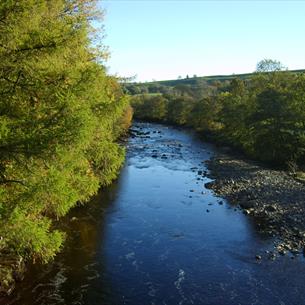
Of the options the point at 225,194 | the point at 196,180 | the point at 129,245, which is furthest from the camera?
the point at 196,180

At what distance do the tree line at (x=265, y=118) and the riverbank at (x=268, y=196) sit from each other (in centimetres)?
337

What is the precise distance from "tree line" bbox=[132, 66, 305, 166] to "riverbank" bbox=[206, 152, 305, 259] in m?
3.37

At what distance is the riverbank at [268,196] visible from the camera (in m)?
23.2

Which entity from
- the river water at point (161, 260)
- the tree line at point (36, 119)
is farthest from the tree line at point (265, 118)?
the tree line at point (36, 119)

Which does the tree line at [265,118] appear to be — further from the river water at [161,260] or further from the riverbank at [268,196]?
the river water at [161,260]

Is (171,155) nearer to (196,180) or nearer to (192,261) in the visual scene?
(196,180)

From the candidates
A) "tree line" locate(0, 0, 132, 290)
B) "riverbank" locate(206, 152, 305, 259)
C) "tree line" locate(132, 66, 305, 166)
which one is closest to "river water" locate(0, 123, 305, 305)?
"riverbank" locate(206, 152, 305, 259)

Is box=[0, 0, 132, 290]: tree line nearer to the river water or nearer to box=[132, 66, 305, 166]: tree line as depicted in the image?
the river water

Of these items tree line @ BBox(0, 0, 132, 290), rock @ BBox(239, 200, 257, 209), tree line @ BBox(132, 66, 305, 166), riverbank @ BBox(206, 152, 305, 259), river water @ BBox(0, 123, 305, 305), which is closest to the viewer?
tree line @ BBox(0, 0, 132, 290)

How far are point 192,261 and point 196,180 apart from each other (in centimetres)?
1973

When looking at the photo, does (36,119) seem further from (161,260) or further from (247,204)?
(247,204)

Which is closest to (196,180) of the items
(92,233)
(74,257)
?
(92,233)

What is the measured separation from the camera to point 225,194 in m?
33.6

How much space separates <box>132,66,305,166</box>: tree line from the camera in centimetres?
4647
